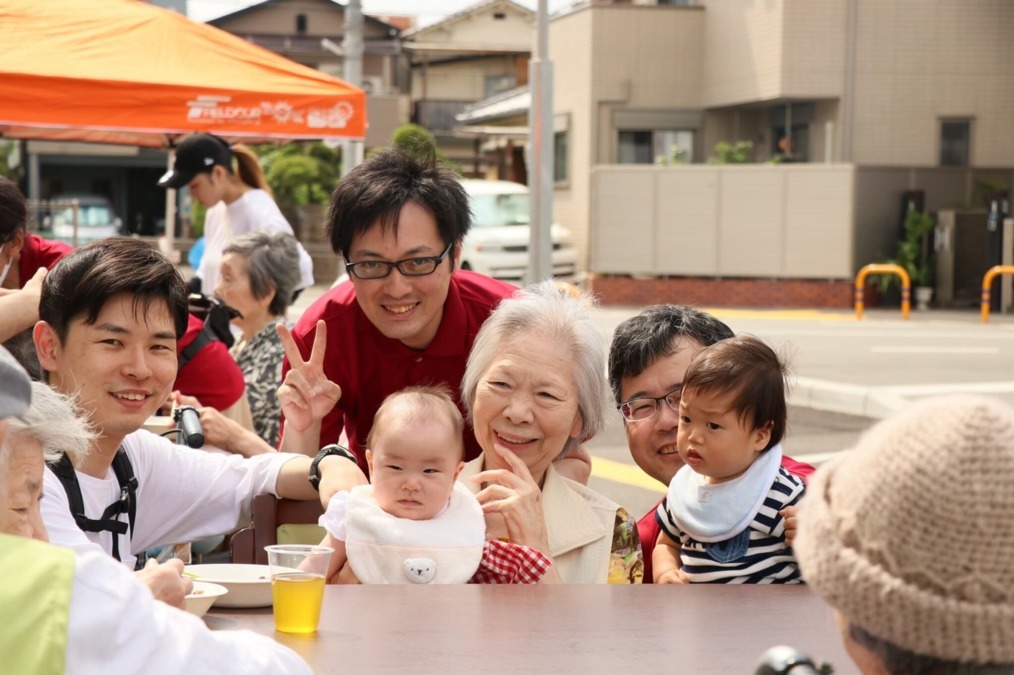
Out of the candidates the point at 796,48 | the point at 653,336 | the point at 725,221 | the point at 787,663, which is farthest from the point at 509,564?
the point at 796,48

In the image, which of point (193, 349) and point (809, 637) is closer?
point (809, 637)

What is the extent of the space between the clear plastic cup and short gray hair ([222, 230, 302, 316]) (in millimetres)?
3505

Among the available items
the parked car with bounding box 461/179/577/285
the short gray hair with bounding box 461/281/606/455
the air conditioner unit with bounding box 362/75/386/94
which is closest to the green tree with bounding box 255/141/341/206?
the parked car with bounding box 461/179/577/285

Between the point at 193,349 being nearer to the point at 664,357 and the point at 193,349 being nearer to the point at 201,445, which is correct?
the point at 201,445

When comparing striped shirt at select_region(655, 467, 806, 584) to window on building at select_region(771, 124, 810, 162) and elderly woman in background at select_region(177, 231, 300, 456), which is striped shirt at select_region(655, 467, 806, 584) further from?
window on building at select_region(771, 124, 810, 162)

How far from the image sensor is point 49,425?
2.08 m

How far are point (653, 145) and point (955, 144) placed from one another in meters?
5.82

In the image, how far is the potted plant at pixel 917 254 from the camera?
22094 mm

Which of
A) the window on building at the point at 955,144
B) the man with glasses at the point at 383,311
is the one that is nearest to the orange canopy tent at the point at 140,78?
the man with glasses at the point at 383,311

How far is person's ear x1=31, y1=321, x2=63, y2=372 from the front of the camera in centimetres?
319

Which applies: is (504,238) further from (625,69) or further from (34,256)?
(34,256)

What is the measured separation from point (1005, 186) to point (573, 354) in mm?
21749

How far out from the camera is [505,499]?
10.3 feet

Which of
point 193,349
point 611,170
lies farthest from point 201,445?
point 611,170
